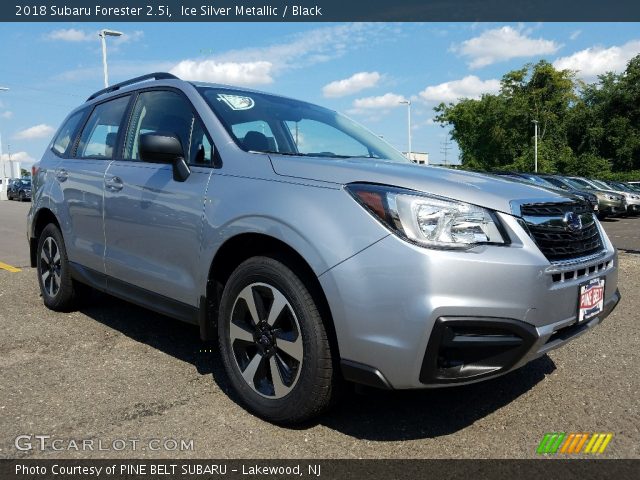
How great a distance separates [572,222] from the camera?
2.60 metres

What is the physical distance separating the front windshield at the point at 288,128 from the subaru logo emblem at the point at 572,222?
129 cm

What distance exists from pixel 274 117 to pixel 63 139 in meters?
2.32

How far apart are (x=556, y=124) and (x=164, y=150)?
52.9 metres

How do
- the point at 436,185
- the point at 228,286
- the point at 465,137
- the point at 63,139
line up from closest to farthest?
the point at 436,185 < the point at 228,286 < the point at 63,139 < the point at 465,137

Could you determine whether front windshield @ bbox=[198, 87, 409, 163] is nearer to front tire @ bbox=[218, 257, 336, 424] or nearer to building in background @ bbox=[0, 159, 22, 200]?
front tire @ bbox=[218, 257, 336, 424]

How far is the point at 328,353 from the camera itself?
2422 millimetres

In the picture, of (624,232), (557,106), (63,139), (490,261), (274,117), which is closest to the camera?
(490,261)

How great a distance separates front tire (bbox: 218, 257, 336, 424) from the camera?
2.44 m

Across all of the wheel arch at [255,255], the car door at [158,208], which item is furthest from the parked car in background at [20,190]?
the wheel arch at [255,255]

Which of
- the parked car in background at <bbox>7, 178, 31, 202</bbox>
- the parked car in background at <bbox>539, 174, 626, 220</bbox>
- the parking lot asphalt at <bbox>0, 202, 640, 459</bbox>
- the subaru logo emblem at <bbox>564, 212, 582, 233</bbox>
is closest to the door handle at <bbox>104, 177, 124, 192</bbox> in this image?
the parking lot asphalt at <bbox>0, 202, 640, 459</bbox>

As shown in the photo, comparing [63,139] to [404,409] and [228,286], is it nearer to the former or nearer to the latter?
[228,286]

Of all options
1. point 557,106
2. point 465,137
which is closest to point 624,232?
point 557,106

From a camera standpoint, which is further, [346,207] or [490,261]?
[346,207]

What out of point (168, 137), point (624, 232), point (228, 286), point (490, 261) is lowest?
point (624, 232)
